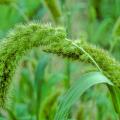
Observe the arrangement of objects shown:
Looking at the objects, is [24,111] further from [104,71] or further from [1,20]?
[104,71]

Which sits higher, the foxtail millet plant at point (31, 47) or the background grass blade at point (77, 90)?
the foxtail millet plant at point (31, 47)

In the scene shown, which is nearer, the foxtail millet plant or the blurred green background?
the foxtail millet plant

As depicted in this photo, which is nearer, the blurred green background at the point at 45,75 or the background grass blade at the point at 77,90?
the background grass blade at the point at 77,90

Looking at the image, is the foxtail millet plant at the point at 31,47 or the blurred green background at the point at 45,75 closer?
the foxtail millet plant at the point at 31,47

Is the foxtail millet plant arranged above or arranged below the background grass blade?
above

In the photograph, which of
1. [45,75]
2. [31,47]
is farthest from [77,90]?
[45,75]

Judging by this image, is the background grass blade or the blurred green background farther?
the blurred green background

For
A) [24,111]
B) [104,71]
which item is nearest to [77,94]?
[104,71]

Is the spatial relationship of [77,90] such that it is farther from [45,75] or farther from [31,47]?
[45,75]
